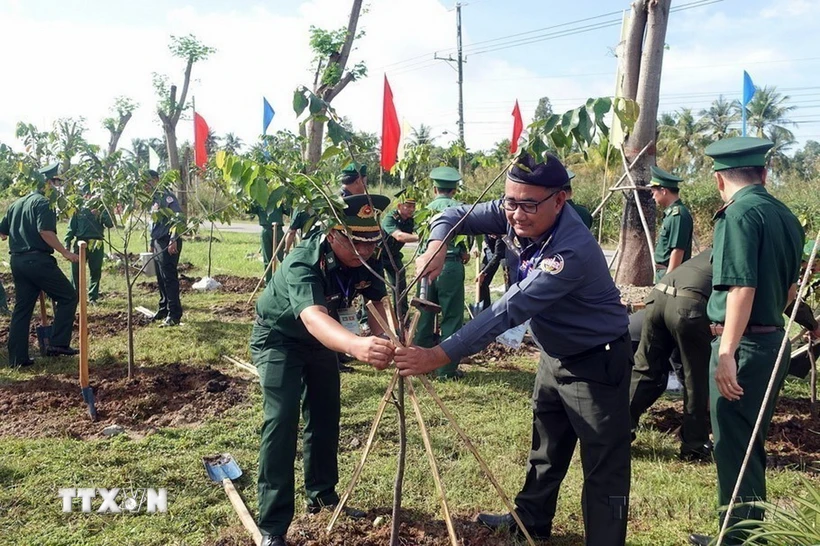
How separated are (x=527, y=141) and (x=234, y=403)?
3.82 metres

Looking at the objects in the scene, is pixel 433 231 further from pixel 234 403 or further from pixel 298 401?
pixel 234 403

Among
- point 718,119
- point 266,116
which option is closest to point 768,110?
point 718,119

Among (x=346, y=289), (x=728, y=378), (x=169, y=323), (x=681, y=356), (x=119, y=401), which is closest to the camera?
(x=728, y=378)

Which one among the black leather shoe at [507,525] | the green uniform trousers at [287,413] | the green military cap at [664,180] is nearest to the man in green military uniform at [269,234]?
the green military cap at [664,180]

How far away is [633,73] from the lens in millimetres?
6688

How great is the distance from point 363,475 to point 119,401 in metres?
2.46

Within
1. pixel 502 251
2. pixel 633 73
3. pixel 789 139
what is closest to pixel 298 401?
pixel 502 251

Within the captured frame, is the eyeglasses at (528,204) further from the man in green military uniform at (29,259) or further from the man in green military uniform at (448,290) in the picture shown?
the man in green military uniform at (29,259)

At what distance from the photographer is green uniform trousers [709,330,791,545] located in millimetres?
2916

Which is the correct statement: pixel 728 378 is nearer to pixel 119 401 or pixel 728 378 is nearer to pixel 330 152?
pixel 330 152

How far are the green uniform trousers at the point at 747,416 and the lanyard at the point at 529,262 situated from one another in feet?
3.39

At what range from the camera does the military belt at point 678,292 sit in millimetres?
3996

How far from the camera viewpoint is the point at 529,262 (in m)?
2.83

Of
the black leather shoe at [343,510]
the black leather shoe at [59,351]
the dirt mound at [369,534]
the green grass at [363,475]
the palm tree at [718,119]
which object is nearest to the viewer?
the dirt mound at [369,534]
